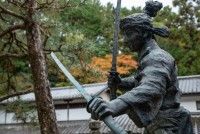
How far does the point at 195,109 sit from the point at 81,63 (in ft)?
40.0

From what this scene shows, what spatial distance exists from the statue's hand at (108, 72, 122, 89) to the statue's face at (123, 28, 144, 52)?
0.84 feet

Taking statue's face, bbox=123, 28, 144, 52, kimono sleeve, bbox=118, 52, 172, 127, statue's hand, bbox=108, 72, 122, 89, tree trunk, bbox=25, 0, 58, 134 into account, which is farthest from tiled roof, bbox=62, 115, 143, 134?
kimono sleeve, bbox=118, 52, 172, 127

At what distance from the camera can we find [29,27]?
38.3 feet

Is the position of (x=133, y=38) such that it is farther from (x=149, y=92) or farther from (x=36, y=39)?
(x=36, y=39)

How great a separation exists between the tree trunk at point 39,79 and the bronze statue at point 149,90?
25.1 ft

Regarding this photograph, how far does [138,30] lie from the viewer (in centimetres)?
312

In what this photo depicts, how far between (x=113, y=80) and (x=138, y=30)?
1.50 ft

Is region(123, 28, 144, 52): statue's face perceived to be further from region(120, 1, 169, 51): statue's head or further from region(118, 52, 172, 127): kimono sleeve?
region(118, 52, 172, 127): kimono sleeve

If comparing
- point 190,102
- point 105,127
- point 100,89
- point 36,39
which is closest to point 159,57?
point 36,39

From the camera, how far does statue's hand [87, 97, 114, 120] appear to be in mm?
2543

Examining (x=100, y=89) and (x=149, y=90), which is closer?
(x=149, y=90)

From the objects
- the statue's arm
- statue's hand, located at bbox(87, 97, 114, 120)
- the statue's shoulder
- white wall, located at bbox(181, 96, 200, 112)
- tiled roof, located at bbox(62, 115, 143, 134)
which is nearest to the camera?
statue's hand, located at bbox(87, 97, 114, 120)

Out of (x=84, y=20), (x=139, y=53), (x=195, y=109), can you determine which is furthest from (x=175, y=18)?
(x=139, y=53)

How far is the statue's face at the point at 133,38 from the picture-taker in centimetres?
313
